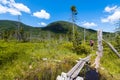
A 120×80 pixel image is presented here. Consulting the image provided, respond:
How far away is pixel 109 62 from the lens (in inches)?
854

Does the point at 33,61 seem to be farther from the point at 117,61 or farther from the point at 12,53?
the point at 117,61

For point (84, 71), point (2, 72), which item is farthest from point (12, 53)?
point (84, 71)

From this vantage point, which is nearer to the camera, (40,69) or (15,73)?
(15,73)

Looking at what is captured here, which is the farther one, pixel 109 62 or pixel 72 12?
pixel 72 12

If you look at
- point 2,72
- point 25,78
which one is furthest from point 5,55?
point 25,78

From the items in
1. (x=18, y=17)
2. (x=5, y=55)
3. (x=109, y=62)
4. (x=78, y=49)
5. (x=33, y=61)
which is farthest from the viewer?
(x=18, y=17)

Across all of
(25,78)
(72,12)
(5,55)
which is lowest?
(25,78)

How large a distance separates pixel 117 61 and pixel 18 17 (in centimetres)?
5535

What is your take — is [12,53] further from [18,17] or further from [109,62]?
[18,17]

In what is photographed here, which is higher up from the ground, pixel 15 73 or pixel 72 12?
pixel 72 12

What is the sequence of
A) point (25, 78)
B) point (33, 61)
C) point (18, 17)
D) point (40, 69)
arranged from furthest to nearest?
A: point (18, 17)
point (33, 61)
point (40, 69)
point (25, 78)

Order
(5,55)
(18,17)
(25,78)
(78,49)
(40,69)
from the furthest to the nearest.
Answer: (18,17)
(78,49)
(5,55)
(40,69)
(25,78)

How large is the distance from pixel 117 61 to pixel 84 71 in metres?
7.46

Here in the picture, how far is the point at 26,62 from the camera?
690 inches
